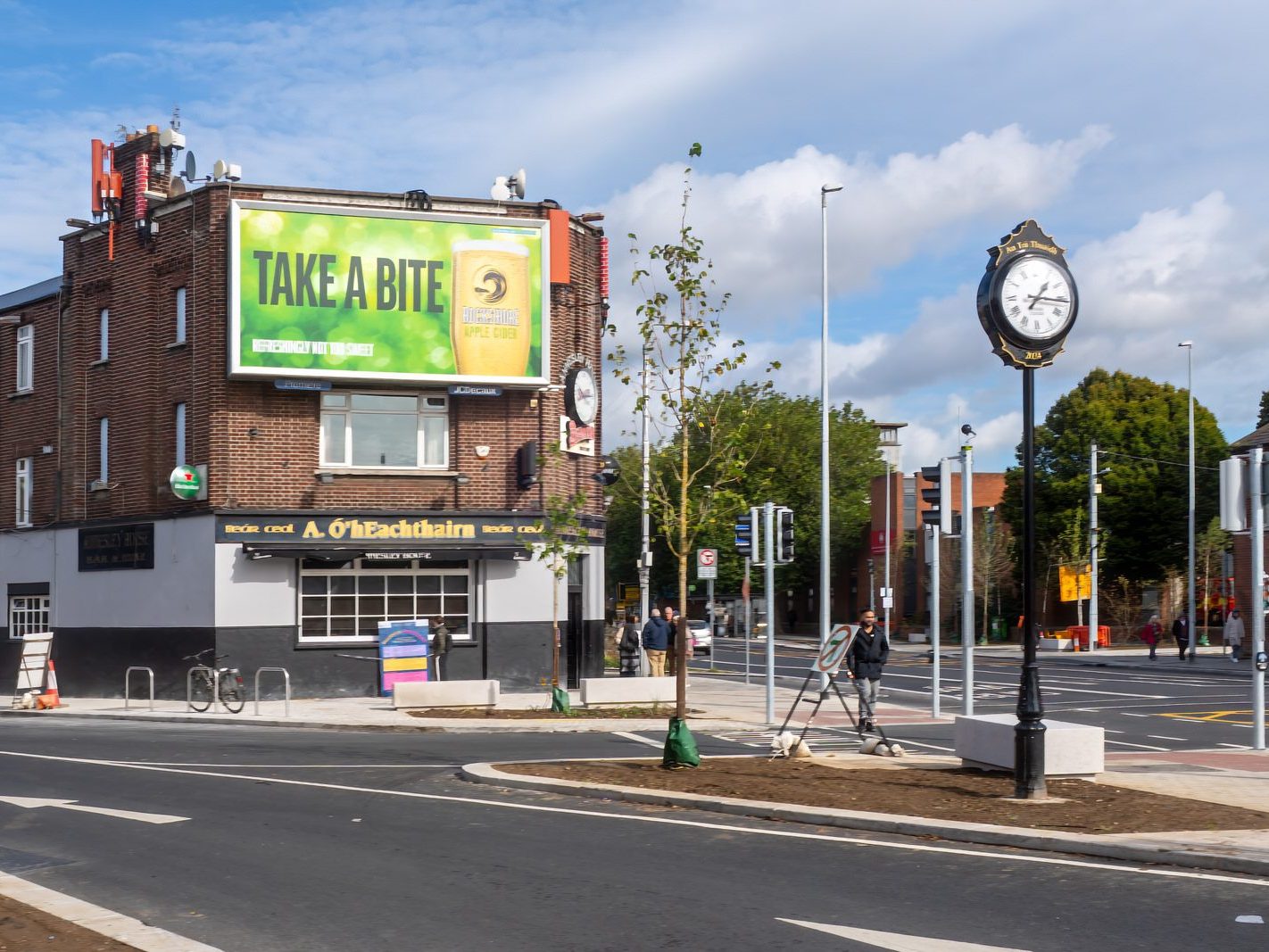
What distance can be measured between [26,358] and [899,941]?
34808 mm

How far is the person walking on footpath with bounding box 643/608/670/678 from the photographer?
94.9 ft

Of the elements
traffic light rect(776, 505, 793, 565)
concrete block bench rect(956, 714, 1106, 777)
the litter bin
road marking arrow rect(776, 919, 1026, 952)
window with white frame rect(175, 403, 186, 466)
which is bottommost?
the litter bin

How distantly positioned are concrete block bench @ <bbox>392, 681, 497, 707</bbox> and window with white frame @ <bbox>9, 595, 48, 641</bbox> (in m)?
15.1

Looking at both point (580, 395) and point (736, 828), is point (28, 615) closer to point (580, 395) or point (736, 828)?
point (580, 395)

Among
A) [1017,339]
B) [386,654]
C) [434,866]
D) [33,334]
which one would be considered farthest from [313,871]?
[33,334]

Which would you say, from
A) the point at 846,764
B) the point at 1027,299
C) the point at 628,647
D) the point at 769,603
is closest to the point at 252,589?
the point at 628,647

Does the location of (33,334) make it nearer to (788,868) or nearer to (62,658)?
(62,658)

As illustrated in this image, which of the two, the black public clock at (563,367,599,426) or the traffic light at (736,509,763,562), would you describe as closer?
the traffic light at (736,509,763,562)

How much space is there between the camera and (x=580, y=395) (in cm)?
3228

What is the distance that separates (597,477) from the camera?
33.5 m

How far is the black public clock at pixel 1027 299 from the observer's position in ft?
42.9

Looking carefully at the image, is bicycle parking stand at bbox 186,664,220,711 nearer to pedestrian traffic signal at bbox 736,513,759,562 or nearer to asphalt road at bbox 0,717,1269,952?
pedestrian traffic signal at bbox 736,513,759,562

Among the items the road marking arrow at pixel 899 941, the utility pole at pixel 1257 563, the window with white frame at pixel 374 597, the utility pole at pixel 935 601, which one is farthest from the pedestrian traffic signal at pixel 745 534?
the road marking arrow at pixel 899 941

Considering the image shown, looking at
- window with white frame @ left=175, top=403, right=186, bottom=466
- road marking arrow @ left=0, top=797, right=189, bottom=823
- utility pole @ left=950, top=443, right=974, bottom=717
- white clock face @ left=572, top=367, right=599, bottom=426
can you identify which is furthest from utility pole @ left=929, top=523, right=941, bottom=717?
window with white frame @ left=175, top=403, right=186, bottom=466
